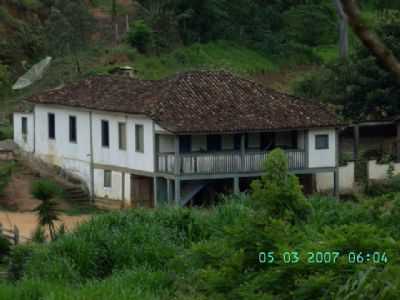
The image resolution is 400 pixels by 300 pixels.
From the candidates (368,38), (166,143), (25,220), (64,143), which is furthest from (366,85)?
(368,38)

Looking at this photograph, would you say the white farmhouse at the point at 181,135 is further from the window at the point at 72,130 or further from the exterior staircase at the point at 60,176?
the exterior staircase at the point at 60,176

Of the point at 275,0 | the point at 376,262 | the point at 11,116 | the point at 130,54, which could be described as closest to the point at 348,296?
the point at 376,262

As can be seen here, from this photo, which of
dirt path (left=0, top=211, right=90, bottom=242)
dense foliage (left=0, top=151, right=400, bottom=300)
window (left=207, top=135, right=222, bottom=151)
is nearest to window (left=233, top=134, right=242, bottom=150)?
window (left=207, top=135, right=222, bottom=151)

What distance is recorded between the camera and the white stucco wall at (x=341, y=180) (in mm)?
40312

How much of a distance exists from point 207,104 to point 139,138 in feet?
7.62

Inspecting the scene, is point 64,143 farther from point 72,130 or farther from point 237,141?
point 237,141

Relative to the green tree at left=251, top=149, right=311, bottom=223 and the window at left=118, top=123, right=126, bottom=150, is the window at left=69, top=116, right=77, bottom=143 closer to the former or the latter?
the window at left=118, top=123, right=126, bottom=150

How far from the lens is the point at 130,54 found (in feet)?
179

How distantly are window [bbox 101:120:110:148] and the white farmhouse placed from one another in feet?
0.10

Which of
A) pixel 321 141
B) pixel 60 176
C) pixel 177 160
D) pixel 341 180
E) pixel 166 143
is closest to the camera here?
pixel 177 160

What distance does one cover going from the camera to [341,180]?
4100 centimetres

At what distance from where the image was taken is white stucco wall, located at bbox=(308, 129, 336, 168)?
3938 cm

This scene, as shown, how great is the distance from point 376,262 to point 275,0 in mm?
51912

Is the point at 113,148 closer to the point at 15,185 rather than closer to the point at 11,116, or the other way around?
the point at 15,185
